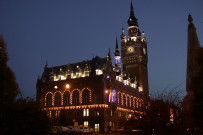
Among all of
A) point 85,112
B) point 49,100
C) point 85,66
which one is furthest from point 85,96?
point 49,100

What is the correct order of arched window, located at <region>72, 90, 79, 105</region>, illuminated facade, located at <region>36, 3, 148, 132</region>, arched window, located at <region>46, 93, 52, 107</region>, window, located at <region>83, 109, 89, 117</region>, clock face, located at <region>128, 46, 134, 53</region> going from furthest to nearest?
clock face, located at <region>128, 46, 134, 53</region>, arched window, located at <region>46, 93, 52, 107</region>, arched window, located at <region>72, 90, 79, 105</region>, window, located at <region>83, 109, 89, 117</region>, illuminated facade, located at <region>36, 3, 148, 132</region>

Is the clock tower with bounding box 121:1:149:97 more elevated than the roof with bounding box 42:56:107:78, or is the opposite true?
the clock tower with bounding box 121:1:149:97

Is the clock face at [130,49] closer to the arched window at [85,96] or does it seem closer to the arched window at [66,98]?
the arched window at [85,96]

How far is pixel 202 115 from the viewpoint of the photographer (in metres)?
12.9

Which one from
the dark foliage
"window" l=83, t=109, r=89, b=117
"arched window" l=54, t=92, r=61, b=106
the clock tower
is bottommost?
"window" l=83, t=109, r=89, b=117

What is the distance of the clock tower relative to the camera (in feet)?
348

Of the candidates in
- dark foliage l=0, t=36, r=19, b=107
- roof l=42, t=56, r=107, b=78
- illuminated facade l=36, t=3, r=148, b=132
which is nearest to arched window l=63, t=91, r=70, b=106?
illuminated facade l=36, t=3, r=148, b=132

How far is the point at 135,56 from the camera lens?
107 m

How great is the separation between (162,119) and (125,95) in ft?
194

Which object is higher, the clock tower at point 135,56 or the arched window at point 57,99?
the clock tower at point 135,56

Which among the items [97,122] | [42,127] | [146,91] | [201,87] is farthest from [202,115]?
[146,91]

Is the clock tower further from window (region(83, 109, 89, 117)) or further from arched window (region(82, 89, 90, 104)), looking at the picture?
window (region(83, 109, 89, 117))

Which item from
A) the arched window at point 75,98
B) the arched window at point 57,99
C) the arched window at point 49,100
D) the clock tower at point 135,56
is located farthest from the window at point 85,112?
the clock tower at point 135,56

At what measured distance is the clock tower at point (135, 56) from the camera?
106 m
